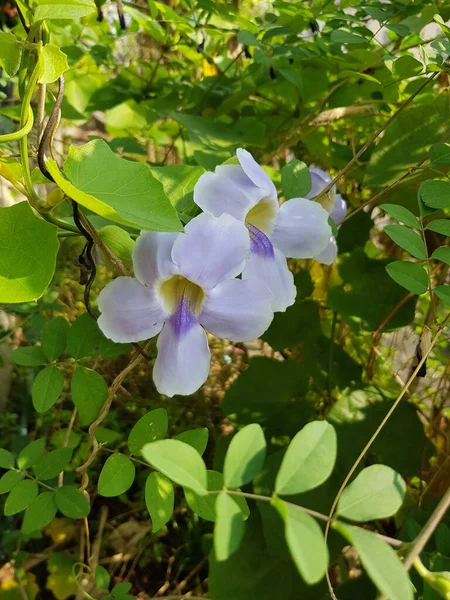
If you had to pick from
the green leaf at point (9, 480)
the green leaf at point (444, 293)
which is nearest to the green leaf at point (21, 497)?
the green leaf at point (9, 480)

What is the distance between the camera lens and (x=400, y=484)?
1.16 ft

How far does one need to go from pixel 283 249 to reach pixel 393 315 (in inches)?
18.1

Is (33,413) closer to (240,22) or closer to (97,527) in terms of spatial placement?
(97,527)

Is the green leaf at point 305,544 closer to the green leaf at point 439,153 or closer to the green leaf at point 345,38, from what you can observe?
the green leaf at point 439,153

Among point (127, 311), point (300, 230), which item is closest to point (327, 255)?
point (300, 230)

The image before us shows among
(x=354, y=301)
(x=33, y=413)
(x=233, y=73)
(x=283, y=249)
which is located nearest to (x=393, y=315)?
(x=354, y=301)

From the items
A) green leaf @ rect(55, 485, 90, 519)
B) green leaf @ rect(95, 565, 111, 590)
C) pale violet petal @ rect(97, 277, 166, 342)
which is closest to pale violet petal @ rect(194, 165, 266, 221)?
pale violet petal @ rect(97, 277, 166, 342)

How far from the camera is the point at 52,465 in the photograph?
2.18 feet

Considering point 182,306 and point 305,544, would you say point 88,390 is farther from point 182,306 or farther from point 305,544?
point 305,544

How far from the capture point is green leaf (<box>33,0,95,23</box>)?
405mm

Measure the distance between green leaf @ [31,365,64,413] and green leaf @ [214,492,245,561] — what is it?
0.35 meters

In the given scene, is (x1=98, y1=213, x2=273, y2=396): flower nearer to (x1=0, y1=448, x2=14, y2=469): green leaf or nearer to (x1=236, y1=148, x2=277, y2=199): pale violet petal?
(x1=236, y1=148, x2=277, y2=199): pale violet petal

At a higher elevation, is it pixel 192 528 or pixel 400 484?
pixel 400 484

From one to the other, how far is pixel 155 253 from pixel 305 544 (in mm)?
291
